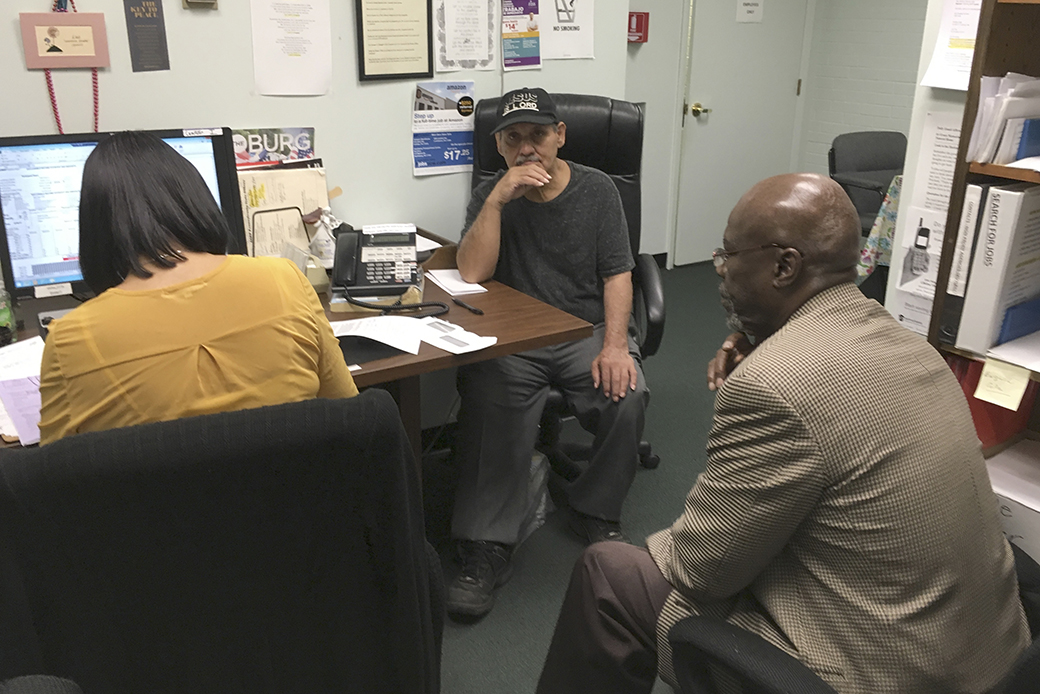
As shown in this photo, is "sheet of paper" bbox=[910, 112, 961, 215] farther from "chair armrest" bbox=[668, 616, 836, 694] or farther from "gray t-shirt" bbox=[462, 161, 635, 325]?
"chair armrest" bbox=[668, 616, 836, 694]

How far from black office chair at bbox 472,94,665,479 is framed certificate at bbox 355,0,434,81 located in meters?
0.23

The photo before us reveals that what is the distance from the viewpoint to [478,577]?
6.84 ft

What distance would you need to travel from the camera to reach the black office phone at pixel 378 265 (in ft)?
6.60

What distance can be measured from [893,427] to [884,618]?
25 cm

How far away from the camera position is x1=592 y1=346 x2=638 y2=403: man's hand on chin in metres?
2.19

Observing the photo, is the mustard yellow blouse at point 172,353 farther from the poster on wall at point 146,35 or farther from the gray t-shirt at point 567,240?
the gray t-shirt at point 567,240

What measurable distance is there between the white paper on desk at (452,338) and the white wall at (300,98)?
724 millimetres

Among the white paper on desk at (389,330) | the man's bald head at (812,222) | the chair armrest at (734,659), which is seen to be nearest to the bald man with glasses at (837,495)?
the man's bald head at (812,222)

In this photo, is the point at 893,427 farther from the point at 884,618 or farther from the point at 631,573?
the point at 631,573

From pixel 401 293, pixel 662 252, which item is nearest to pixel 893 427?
pixel 401 293

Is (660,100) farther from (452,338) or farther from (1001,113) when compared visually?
(1001,113)

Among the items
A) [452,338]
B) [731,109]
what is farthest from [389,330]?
[731,109]

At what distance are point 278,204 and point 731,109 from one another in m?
3.14

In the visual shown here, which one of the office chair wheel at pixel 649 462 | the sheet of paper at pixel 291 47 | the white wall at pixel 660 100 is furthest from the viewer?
the white wall at pixel 660 100
